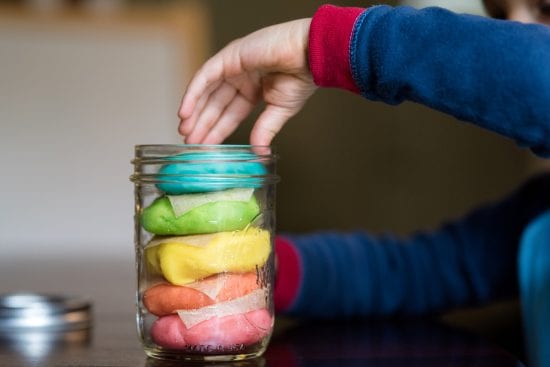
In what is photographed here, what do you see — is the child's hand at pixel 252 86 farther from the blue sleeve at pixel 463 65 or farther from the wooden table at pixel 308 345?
the wooden table at pixel 308 345

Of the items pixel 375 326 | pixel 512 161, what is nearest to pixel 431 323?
pixel 375 326

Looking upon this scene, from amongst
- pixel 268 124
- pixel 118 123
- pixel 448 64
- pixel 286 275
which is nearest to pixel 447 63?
pixel 448 64

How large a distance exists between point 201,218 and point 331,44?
0.20 m

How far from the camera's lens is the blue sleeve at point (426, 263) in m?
1.03

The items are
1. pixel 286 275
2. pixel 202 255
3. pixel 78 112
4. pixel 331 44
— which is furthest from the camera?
pixel 78 112

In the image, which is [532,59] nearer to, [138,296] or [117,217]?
[138,296]

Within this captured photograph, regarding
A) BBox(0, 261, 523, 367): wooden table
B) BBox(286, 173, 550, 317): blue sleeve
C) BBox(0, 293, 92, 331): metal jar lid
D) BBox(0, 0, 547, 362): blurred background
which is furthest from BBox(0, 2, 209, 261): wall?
BBox(0, 293, 92, 331): metal jar lid

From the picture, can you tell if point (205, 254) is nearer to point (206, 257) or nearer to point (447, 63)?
point (206, 257)

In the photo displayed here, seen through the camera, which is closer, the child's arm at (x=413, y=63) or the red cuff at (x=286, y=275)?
the child's arm at (x=413, y=63)

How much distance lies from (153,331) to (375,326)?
0.31 m

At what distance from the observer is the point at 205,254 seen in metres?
0.59

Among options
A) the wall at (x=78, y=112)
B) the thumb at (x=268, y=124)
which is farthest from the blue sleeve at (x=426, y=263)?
the wall at (x=78, y=112)

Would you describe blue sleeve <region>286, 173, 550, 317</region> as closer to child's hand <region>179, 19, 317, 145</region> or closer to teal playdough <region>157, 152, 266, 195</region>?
child's hand <region>179, 19, 317, 145</region>

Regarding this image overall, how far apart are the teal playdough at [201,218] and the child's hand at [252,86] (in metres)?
0.14
